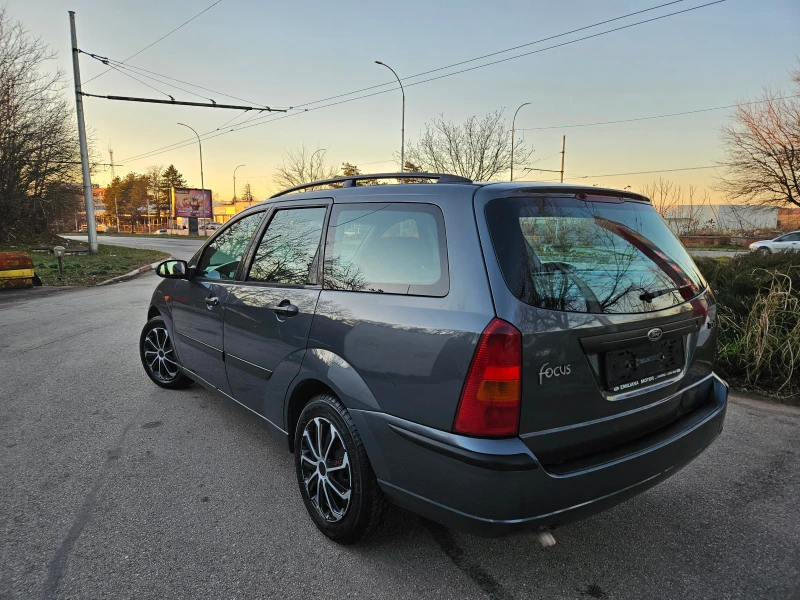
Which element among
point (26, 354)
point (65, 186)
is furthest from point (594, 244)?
point (65, 186)

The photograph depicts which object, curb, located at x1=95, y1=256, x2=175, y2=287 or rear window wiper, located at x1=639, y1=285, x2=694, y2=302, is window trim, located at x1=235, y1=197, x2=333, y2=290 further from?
curb, located at x1=95, y1=256, x2=175, y2=287

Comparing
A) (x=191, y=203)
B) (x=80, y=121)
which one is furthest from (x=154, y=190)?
(x=80, y=121)

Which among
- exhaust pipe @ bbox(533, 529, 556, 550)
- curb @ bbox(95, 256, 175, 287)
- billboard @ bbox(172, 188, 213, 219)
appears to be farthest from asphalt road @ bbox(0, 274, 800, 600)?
billboard @ bbox(172, 188, 213, 219)

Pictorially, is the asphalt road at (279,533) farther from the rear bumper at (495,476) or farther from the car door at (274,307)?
the car door at (274,307)

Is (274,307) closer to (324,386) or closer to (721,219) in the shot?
(324,386)

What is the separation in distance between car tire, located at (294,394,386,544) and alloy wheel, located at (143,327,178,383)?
2423 millimetres

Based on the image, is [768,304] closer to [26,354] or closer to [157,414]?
[157,414]

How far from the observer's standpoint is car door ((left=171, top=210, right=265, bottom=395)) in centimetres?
340

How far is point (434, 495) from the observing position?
194 cm

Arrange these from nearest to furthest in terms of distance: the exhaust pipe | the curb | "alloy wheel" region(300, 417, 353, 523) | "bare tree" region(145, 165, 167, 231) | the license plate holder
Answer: the exhaust pipe
the license plate holder
"alloy wheel" region(300, 417, 353, 523)
the curb
"bare tree" region(145, 165, 167, 231)

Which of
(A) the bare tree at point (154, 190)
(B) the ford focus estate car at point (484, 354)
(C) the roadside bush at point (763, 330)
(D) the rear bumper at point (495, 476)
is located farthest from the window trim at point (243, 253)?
(A) the bare tree at point (154, 190)

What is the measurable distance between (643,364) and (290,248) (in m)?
1.97

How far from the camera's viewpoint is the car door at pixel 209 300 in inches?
134

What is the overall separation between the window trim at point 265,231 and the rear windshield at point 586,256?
1042 mm
